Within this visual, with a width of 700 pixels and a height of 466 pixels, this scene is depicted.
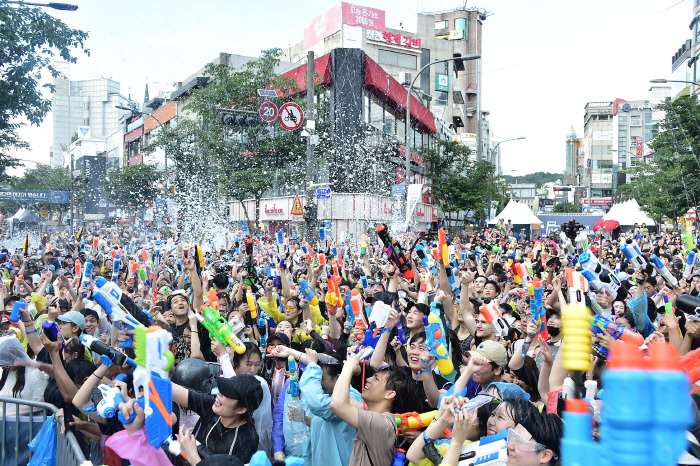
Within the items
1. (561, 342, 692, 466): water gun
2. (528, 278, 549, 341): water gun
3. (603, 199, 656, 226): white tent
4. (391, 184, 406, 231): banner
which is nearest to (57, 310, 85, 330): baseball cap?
(528, 278, 549, 341): water gun

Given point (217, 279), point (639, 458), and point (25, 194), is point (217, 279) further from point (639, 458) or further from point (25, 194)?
point (25, 194)

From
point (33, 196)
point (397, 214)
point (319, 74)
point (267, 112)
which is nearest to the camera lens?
point (267, 112)

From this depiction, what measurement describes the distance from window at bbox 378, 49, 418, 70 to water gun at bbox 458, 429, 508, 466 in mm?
48026

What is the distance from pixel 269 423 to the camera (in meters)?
3.90

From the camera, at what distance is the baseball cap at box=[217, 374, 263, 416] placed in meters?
3.38

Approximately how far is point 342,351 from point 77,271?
601cm

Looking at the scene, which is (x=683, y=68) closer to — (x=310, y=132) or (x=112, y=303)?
(x=310, y=132)

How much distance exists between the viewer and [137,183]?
150ft

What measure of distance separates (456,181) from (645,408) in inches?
1381

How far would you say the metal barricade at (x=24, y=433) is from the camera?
152 inches

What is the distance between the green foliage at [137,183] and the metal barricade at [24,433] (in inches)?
1660

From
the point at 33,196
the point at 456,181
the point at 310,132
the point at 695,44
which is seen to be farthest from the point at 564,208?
the point at 310,132

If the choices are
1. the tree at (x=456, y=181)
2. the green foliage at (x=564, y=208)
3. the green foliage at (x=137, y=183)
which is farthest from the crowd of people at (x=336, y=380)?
the green foliage at (x=564, y=208)

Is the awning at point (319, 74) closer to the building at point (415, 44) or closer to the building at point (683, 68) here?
the building at point (415, 44)
